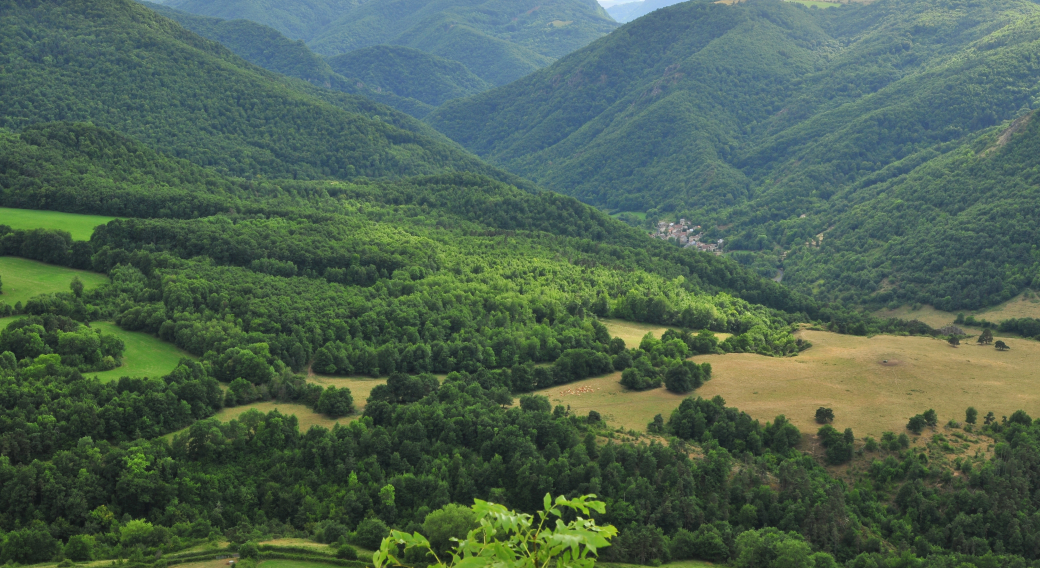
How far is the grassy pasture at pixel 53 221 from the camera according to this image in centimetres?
12938

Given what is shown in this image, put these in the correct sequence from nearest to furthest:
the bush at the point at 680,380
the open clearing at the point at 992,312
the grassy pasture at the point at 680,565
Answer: the grassy pasture at the point at 680,565 → the bush at the point at 680,380 → the open clearing at the point at 992,312

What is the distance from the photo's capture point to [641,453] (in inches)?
3199

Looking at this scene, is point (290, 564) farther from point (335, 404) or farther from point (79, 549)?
point (335, 404)

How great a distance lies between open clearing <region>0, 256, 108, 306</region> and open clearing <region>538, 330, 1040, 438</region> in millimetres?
66627

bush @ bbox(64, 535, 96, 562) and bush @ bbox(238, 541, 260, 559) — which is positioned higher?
bush @ bbox(238, 541, 260, 559)

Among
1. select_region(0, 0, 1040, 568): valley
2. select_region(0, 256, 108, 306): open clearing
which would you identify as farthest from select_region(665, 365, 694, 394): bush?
select_region(0, 256, 108, 306): open clearing

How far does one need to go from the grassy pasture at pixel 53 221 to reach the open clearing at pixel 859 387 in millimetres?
81194

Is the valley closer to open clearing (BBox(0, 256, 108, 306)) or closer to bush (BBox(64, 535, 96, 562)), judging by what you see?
bush (BBox(64, 535, 96, 562))

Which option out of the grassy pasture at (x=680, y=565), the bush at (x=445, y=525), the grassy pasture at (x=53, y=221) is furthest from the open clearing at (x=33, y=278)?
the grassy pasture at (x=680, y=565)

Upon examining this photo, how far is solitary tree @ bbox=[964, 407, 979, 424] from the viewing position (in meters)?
89.9

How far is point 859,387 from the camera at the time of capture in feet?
334

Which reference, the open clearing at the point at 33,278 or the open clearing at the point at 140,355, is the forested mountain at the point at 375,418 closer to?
the open clearing at the point at 140,355

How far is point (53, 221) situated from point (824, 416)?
118 metres

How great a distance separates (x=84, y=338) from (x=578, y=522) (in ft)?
297
